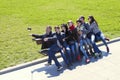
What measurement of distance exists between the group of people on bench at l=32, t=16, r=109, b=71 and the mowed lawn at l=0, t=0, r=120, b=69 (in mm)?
1275

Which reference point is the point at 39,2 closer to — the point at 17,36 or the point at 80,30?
the point at 17,36

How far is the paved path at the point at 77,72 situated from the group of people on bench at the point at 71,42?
27 centimetres

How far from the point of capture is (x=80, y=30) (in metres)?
11.6

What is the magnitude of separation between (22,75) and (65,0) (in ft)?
48.7

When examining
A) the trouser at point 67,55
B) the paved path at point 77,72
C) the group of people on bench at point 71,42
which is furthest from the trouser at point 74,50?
the paved path at point 77,72

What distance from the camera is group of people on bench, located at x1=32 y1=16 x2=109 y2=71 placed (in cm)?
1088

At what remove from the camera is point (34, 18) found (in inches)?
727

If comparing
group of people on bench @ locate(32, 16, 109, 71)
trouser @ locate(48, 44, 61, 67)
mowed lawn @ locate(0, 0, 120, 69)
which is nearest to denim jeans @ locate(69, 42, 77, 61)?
group of people on bench @ locate(32, 16, 109, 71)

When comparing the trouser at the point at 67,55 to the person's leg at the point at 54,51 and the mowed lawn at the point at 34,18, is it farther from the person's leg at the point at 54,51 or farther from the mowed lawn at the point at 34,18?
the mowed lawn at the point at 34,18

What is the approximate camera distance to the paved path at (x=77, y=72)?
1010 cm

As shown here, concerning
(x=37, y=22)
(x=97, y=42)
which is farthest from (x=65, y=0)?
(x=97, y=42)

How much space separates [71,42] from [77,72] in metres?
1.35

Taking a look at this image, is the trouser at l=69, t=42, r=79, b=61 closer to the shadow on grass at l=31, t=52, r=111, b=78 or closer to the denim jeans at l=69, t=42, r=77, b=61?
the denim jeans at l=69, t=42, r=77, b=61

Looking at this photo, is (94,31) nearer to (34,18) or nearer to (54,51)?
(54,51)
